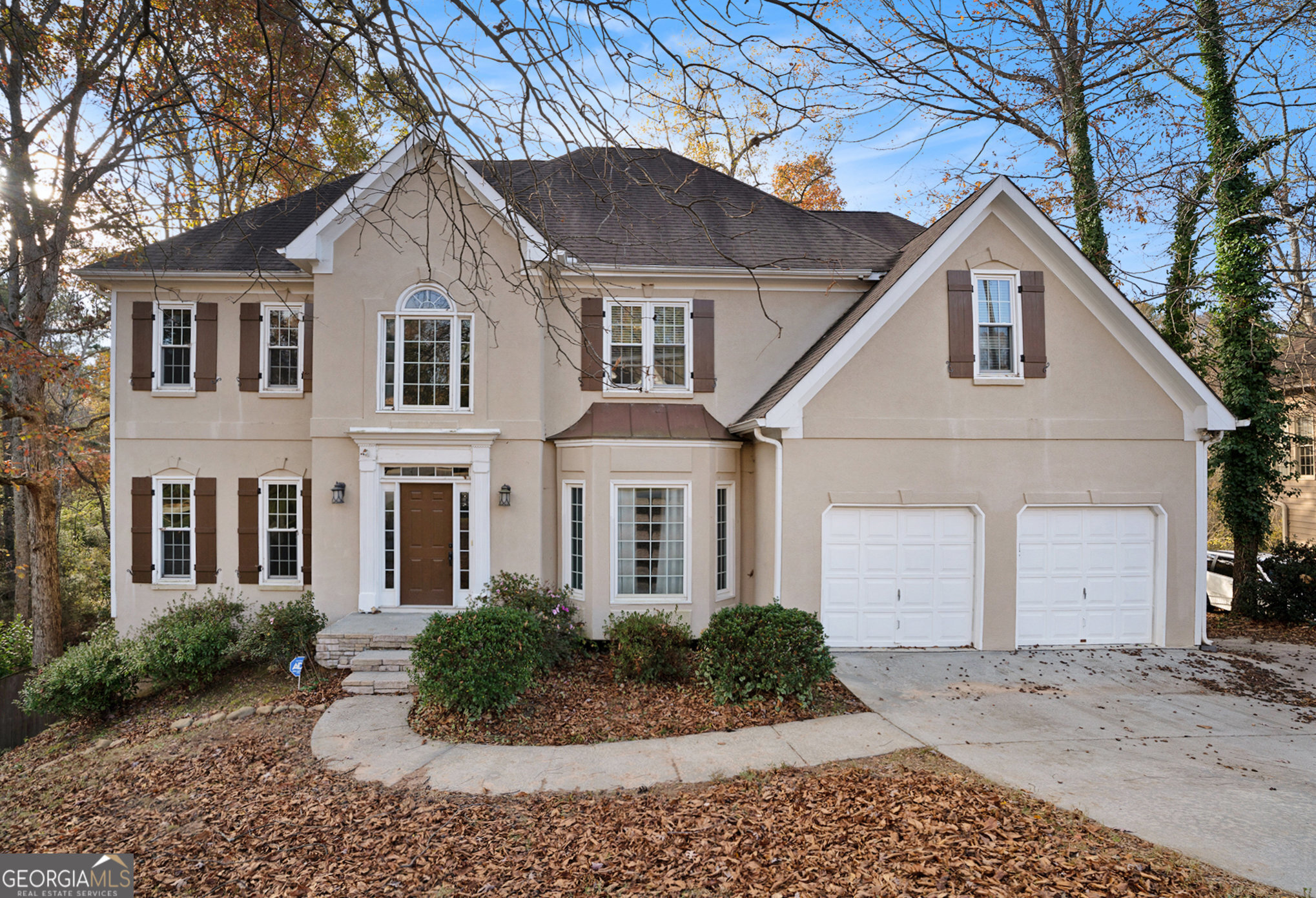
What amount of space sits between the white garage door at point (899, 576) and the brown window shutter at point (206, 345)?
10544mm

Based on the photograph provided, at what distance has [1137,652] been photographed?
32.8 ft

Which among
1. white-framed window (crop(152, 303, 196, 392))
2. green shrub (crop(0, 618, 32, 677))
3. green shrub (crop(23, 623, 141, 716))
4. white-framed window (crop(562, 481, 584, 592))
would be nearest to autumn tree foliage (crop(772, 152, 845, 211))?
white-framed window (crop(562, 481, 584, 592))

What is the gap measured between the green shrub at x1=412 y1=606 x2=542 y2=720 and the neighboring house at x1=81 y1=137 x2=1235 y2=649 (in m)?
2.77

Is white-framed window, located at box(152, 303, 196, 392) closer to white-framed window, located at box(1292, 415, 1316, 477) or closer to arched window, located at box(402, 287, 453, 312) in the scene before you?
arched window, located at box(402, 287, 453, 312)

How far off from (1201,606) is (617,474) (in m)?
9.23

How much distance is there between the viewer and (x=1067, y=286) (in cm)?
1023

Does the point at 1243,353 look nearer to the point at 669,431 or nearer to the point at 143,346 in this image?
the point at 669,431

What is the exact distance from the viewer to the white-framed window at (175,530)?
11.4 metres

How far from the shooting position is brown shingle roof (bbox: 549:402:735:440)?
34.8 feet

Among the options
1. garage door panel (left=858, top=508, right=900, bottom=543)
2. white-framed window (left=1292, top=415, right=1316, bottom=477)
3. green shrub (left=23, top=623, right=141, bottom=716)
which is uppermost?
white-framed window (left=1292, top=415, right=1316, bottom=477)

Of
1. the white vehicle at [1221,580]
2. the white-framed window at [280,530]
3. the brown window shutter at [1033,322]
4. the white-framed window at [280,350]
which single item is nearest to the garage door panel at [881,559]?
the brown window shutter at [1033,322]

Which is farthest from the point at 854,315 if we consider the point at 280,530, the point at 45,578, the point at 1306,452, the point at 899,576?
the point at 1306,452

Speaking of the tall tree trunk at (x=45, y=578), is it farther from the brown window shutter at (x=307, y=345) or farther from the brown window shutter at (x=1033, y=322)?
the brown window shutter at (x=1033, y=322)

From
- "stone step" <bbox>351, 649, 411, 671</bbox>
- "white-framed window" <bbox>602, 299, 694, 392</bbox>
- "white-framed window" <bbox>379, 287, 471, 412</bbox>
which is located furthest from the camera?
"white-framed window" <bbox>602, 299, 694, 392</bbox>
